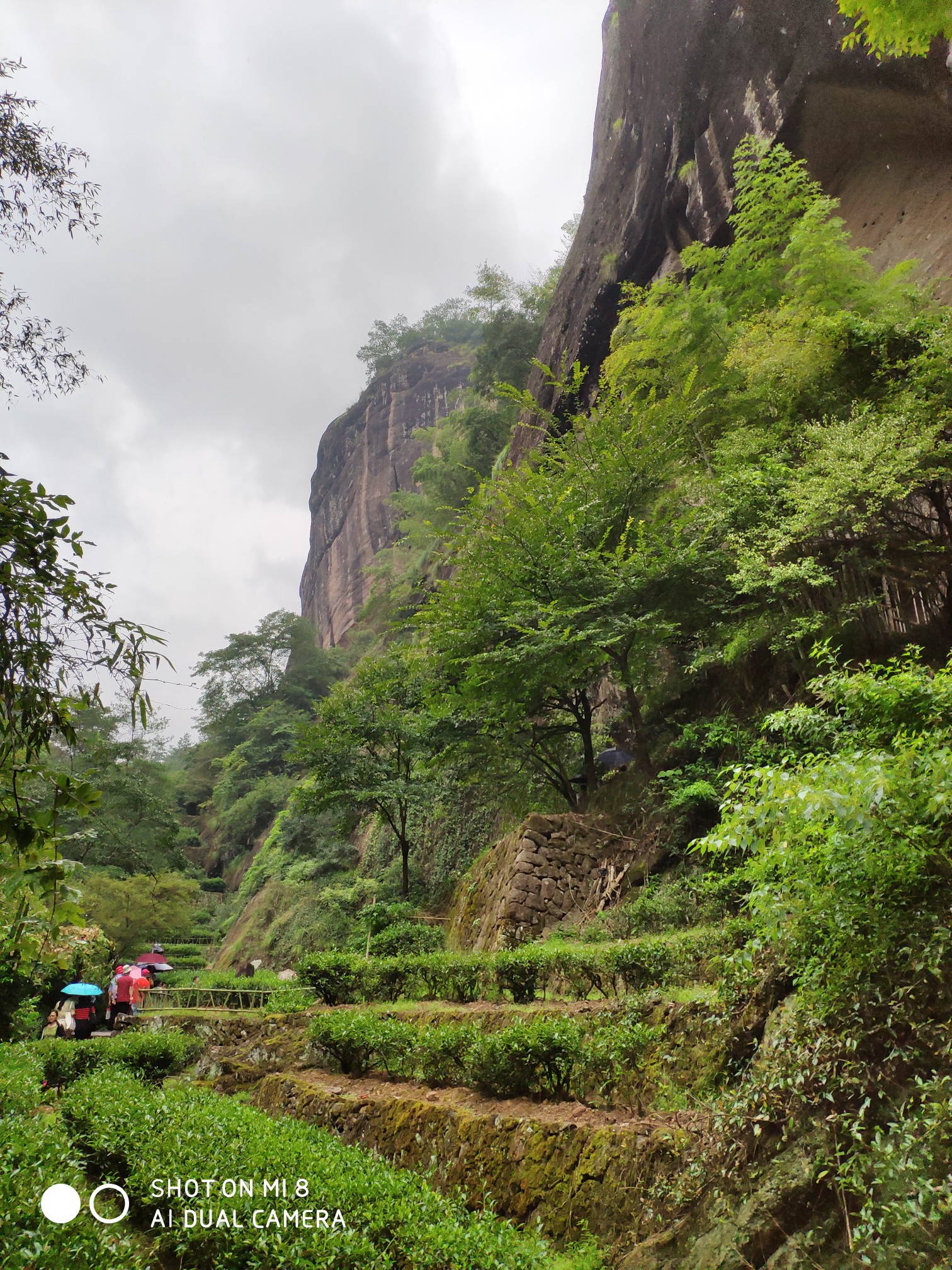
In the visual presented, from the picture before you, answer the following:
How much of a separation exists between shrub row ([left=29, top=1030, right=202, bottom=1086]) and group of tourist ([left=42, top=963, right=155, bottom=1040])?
0.99 m

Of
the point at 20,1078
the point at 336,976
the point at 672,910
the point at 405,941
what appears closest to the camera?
the point at 20,1078

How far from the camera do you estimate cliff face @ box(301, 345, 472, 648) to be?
140ft

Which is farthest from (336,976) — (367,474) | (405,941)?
(367,474)

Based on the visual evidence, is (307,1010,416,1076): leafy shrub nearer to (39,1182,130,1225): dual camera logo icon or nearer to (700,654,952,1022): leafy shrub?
(39,1182,130,1225): dual camera logo icon

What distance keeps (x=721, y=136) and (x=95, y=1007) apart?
20333 millimetres

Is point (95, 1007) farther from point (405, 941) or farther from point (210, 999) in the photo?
point (405, 941)

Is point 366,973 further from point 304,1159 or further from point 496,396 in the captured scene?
point 496,396

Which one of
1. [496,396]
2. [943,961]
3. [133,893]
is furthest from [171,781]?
[943,961]

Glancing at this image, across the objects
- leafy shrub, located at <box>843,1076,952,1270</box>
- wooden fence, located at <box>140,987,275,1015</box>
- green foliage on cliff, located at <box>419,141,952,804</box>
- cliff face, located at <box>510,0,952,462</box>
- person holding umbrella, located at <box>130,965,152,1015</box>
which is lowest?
wooden fence, located at <box>140,987,275,1015</box>

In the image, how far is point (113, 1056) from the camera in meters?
8.05

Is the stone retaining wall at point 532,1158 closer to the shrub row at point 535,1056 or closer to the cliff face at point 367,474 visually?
the shrub row at point 535,1056

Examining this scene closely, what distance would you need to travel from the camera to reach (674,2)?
16.3 meters

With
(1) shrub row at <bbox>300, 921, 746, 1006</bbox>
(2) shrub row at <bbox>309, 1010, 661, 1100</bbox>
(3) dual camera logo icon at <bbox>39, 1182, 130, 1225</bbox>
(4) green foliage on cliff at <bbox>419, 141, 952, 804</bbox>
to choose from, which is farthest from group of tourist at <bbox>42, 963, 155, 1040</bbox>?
(3) dual camera logo icon at <bbox>39, 1182, 130, 1225</bbox>

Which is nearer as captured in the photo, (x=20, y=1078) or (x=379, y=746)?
(x=20, y=1078)
